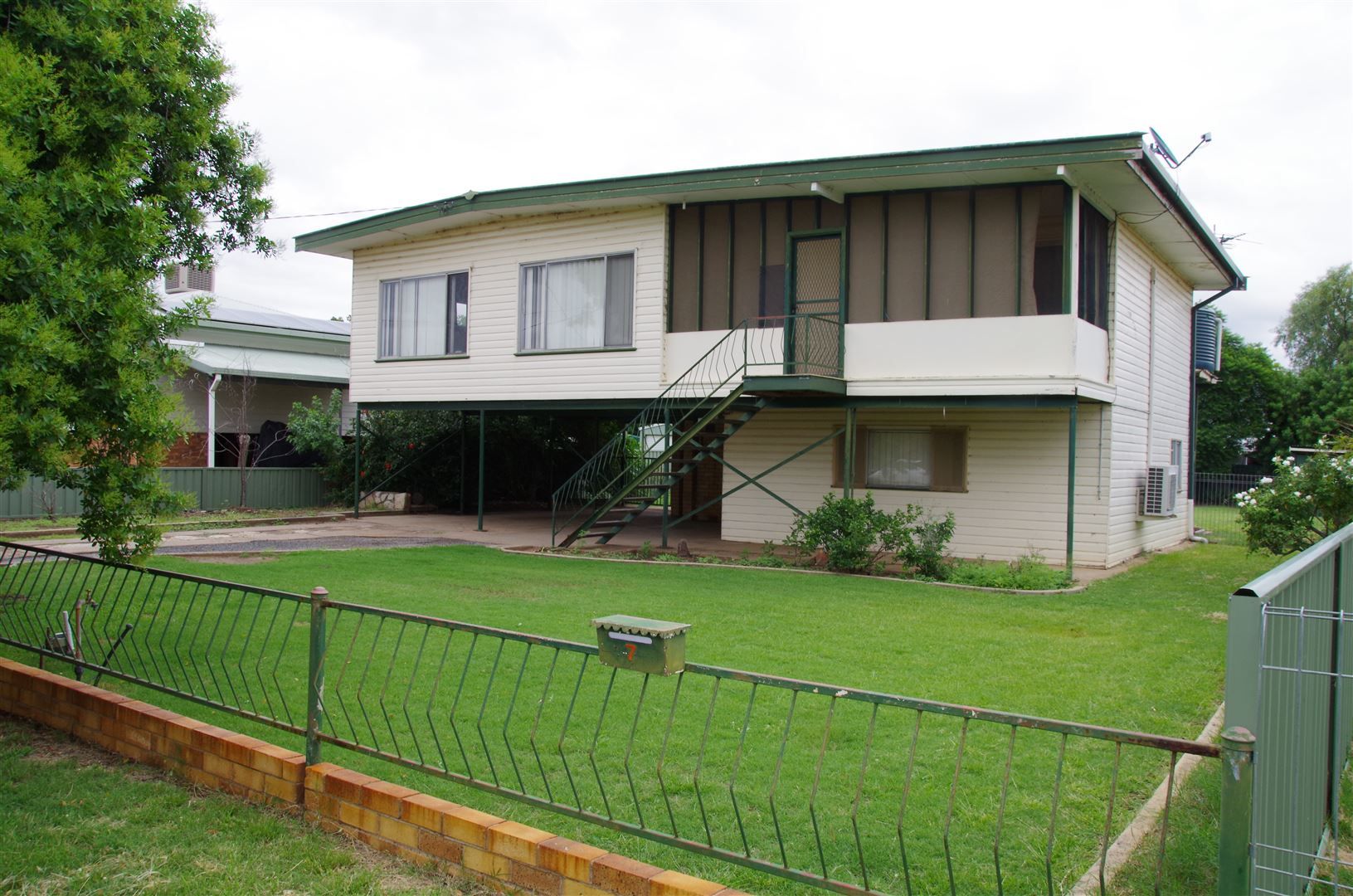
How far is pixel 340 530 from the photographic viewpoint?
18672mm

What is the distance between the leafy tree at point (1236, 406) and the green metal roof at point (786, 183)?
18948 mm

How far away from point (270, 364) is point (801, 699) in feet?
69.4

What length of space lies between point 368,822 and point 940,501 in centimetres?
1207

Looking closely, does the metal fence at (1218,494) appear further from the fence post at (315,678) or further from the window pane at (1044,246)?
the fence post at (315,678)

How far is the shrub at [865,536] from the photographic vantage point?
43.3 ft

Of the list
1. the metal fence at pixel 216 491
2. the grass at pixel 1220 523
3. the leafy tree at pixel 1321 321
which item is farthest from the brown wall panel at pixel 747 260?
the leafy tree at pixel 1321 321

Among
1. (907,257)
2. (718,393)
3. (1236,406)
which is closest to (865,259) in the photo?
(907,257)

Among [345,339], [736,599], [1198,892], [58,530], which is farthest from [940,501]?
[345,339]

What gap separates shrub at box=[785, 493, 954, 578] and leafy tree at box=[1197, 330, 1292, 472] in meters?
27.1

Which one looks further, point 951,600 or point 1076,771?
point 951,600

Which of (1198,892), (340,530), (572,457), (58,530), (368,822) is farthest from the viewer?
(572,457)

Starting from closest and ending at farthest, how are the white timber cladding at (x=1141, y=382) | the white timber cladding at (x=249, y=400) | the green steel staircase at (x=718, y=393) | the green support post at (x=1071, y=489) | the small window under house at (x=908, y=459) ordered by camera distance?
the green support post at (x=1071, y=489) < the green steel staircase at (x=718, y=393) < the white timber cladding at (x=1141, y=382) < the small window under house at (x=908, y=459) < the white timber cladding at (x=249, y=400)

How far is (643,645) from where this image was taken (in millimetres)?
4051

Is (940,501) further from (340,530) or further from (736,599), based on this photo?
(340,530)
